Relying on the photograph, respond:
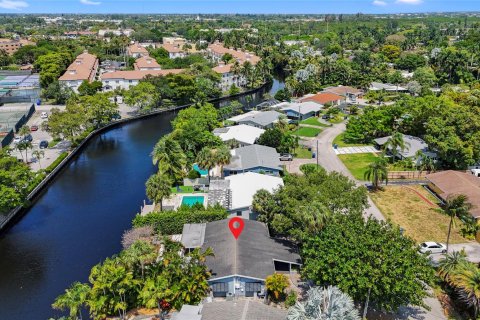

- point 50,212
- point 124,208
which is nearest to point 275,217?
point 124,208

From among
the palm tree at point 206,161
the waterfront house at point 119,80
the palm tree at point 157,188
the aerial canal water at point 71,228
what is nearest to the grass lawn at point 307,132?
the palm tree at point 206,161

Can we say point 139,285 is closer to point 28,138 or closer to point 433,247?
point 433,247

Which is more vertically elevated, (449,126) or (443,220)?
(449,126)

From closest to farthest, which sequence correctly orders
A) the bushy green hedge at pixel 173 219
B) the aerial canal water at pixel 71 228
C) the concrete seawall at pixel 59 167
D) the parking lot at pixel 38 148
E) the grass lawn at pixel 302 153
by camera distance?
1. the aerial canal water at pixel 71 228
2. the bushy green hedge at pixel 173 219
3. the concrete seawall at pixel 59 167
4. the parking lot at pixel 38 148
5. the grass lawn at pixel 302 153

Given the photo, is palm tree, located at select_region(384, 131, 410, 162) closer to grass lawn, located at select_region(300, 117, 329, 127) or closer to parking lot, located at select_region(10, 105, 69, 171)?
grass lawn, located at select_region(300, 117, 329, 127)

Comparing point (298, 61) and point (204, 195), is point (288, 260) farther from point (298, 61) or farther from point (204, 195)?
point (298, 61)

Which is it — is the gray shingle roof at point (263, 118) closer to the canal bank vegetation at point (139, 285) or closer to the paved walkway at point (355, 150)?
the paved walkway at point (355, 150)

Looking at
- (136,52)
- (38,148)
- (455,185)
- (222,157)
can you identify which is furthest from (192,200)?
(136,52)
